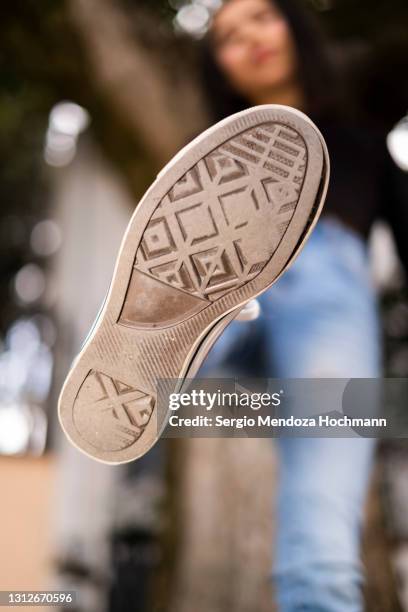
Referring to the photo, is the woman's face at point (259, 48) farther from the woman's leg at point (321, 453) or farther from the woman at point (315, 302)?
the woman's leg at point (321, 453)

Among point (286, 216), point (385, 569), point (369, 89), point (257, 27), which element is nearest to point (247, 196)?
point (286, 216)

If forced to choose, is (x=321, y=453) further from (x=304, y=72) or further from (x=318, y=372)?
(x=304, y=72)

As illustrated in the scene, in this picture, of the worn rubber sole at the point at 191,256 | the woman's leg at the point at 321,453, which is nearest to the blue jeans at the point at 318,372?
the woman's leg at the point at 321,453

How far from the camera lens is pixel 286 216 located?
0.53m

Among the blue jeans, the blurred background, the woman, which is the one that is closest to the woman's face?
the woman

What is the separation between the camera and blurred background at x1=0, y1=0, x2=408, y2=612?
1.06m

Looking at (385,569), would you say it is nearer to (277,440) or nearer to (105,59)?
(277,440)

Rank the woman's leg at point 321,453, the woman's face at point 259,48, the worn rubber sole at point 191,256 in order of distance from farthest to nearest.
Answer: the woman's face at point 259,48
the woman's leg at point 321,453
the worn rubber sole at point 191,256

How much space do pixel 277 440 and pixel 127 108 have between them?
86 cm

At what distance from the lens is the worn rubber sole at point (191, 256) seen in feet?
1.71

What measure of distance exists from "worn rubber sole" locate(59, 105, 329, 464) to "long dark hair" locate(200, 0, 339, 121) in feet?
1.43

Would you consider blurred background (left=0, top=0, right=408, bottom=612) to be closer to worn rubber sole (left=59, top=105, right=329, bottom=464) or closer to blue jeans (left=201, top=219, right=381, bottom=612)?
blue jeans (left=201, top=219, right=381, bottom=612)

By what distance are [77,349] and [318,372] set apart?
0.57 metres

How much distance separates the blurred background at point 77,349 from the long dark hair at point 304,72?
0.06 metres
